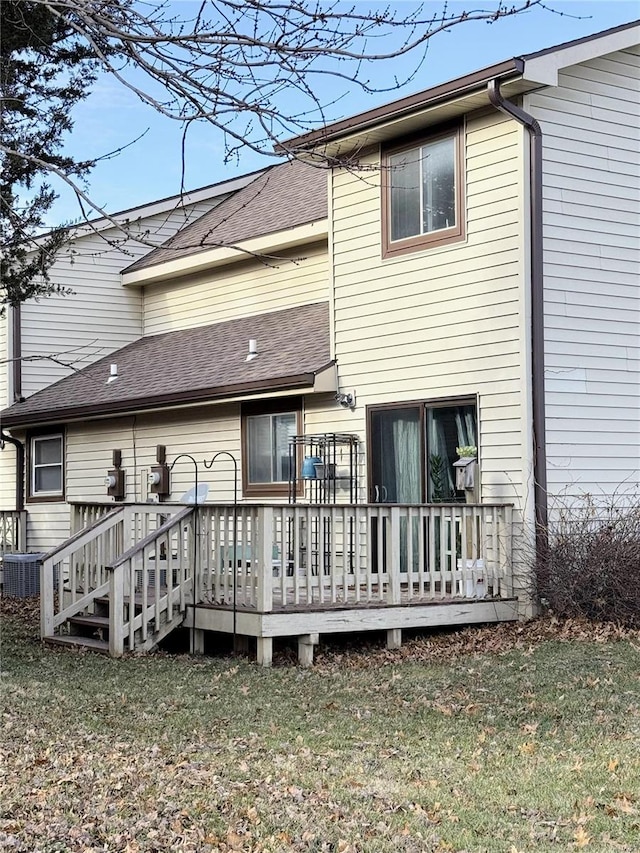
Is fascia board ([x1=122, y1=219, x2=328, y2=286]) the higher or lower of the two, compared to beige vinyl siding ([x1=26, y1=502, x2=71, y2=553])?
higher

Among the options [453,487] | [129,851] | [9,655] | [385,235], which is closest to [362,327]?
[385,235]

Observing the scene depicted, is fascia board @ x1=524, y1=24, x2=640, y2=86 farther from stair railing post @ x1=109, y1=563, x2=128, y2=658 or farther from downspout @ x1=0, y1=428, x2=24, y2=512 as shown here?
downspout @ x1=0, y1=428, x2=24, y2=512

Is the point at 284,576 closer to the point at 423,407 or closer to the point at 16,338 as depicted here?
the point at 423,407

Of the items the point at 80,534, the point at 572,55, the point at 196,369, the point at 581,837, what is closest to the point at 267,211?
the point at 196,369

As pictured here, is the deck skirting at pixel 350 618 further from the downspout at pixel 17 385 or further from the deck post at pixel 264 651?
the downspout at pixel 17 385

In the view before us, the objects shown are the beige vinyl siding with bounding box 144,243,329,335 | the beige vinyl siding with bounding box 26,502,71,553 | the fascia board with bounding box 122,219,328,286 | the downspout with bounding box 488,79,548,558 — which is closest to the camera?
the downspout with bounding box 488,79,548,558

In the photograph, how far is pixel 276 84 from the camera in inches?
269

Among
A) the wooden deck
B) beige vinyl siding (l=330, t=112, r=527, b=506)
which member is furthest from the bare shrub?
beige vinyl siding (l=330, t=112, r=527, b=506)

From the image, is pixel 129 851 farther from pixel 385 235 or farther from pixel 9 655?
pixel 385 235

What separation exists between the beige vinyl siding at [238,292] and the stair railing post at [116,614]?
6463 mm

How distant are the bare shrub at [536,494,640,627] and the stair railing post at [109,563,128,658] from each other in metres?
4.16

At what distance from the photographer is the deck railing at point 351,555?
10.0m

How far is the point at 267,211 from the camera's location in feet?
57.3

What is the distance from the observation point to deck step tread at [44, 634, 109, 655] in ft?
34.5
